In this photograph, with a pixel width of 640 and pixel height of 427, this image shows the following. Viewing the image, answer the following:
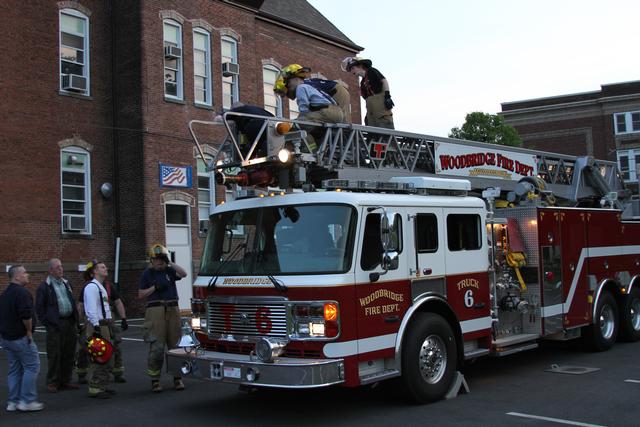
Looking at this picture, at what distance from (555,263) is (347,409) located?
3.93m

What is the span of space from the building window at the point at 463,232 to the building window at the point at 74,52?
1436 cm

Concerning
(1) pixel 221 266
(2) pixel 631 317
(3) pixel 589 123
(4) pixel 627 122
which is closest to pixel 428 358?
(1) pixel 221 266

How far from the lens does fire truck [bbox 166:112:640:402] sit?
A: 254 inches

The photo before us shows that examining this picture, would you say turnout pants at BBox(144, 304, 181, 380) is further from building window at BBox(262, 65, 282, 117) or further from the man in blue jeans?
building window at BBox(262, 65, 282, 117)

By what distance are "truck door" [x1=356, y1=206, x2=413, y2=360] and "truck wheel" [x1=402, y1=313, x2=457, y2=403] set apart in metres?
0.25

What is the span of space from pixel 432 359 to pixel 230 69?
16.9 metres

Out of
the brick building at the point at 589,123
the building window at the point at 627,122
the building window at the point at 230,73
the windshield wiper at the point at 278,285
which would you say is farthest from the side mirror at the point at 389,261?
the building window at the point at 627,122

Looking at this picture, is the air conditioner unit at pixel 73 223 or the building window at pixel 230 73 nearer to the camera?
the air conditioner unit at pixel 73 223

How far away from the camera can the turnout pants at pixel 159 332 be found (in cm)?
861

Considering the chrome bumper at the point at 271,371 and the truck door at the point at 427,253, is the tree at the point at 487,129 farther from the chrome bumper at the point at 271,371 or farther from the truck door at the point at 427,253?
the chrome bumper at the point at 271,371

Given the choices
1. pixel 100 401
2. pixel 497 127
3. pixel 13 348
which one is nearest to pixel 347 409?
pixel 100 401

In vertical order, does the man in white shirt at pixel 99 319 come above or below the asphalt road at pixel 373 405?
above

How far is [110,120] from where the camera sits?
20344 mm

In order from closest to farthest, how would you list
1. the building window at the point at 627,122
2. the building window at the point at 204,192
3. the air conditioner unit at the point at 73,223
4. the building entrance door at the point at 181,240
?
the air conditioner unit at the point at 73,223
the building entrance door at the point at 181,240
the building window at the point at 204,192
the building window at the point at 627,122
